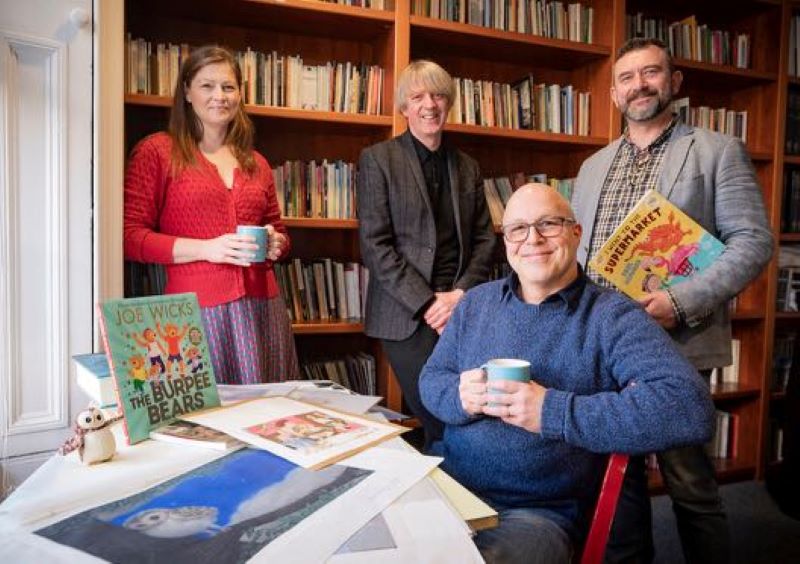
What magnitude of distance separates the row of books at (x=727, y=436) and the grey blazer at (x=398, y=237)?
1.94 m

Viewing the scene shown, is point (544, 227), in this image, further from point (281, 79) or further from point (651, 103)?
point (281, 79)

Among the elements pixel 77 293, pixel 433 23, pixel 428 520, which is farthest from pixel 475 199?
pixel 428 520

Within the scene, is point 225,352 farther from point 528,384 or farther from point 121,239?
point 528,384

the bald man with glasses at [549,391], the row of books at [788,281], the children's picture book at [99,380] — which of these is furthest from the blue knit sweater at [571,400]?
the row of books at [788,281]

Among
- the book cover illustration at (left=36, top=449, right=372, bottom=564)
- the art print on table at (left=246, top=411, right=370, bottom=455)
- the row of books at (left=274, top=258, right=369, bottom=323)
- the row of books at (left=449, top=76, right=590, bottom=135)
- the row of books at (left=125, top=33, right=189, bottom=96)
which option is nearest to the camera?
the book cover illustration at (left=36, top=449, right=372, bottom=564)

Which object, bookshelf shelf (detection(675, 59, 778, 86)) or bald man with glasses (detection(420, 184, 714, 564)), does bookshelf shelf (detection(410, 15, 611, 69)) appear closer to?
bookshelf shelf (detection(675, 59, 778, 86))

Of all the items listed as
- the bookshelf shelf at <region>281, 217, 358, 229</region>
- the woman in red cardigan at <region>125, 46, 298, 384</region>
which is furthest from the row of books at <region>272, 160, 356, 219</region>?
the woman in red cardigan at <region>125, 46, 298, 384</region>

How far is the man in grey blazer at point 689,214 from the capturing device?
5.60ft

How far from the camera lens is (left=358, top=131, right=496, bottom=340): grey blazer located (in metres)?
2.16

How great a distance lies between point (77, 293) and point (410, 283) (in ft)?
3.37

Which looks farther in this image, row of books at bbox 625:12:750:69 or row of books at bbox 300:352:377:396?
row of books at bbox 625:12:750:69

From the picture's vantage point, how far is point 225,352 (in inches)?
71.1

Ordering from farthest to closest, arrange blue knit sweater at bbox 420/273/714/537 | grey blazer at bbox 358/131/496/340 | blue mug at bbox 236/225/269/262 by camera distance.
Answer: grey blazer at bbox 358/131/496/340 < blue mug at bbox 236/225/269/262 < blue knit sweater at bbox 420/273/714/537

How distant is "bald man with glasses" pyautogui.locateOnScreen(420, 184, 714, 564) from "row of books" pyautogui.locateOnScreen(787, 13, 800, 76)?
2.82 meters
